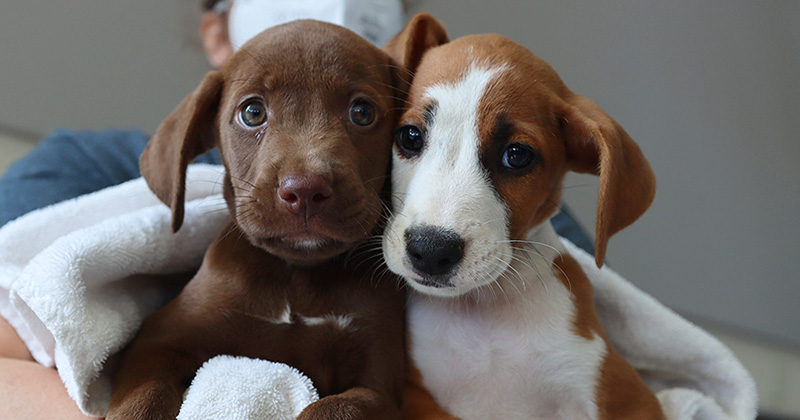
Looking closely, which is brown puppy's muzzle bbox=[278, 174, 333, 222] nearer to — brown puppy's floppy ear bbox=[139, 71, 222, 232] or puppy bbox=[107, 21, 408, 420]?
puppy bbox=[107, 21, 408, 420]

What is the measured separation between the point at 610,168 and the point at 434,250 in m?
0.39

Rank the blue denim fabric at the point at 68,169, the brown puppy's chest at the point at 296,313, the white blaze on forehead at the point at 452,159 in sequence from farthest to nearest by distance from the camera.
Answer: the blue denim fabric at the point at 68,169
the brown puppy's chest at the point at 296,313
the white blaze on forehead at the point at 452,159

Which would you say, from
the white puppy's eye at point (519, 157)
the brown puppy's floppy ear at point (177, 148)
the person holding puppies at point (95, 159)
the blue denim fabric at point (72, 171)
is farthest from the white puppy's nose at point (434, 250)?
the person holding puppies at point (95, 159)

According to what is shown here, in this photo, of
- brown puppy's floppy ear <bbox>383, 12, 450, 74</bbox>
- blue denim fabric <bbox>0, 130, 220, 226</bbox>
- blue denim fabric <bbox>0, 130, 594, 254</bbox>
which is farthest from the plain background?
brown puppy's floppy ear <bbox>383, 12, 450, 74</bbox>

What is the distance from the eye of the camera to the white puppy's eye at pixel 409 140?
1.42m

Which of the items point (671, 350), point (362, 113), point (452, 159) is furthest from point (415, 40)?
point (671, 350)

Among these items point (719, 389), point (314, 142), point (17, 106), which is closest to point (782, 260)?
point (719, 389)

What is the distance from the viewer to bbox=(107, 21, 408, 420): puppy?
1.28 m

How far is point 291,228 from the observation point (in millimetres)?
1255

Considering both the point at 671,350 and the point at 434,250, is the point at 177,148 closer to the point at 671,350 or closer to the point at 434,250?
the point at 434,250

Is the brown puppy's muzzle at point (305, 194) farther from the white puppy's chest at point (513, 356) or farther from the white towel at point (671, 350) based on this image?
the white towel at point (671, 350)

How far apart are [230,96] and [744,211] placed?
13.6ft

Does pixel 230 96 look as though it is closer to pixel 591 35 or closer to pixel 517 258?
pixel 517 258

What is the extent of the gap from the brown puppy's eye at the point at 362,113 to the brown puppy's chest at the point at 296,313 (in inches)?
12.3
